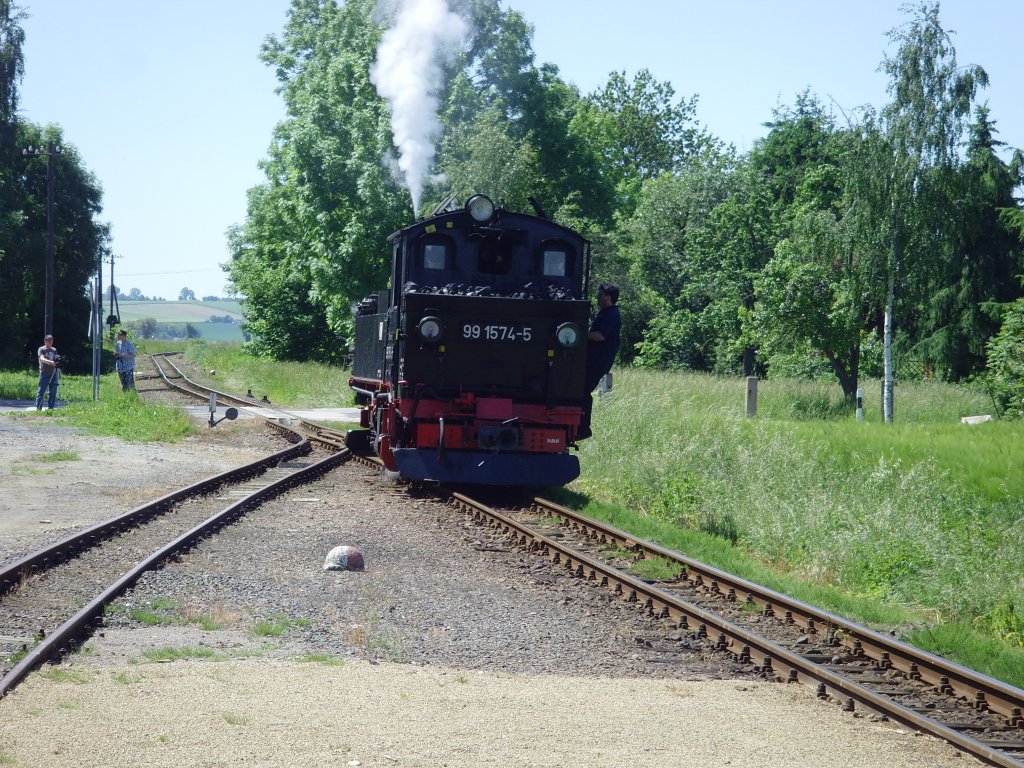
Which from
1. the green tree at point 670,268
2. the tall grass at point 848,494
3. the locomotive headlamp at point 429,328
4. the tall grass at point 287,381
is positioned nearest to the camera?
the tall grass at point 848,494

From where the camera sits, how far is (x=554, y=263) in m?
14.0

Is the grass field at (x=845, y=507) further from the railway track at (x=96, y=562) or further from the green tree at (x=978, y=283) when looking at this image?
the green tree at (x=978, y=283)

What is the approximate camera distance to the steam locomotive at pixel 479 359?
12.9 metres

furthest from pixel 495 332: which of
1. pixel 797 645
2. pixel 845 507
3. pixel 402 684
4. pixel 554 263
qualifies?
pixel 402 684

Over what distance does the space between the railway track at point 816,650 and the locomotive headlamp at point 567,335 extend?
122 inches

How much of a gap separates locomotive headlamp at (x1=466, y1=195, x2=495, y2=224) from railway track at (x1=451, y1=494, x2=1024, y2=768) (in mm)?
4644

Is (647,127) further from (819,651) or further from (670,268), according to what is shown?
(819,651)

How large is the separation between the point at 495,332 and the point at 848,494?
4.52m

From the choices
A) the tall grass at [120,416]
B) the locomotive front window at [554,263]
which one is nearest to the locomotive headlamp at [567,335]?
the locomotive front window at [554,263]

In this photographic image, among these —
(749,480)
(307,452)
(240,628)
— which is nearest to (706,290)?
(307,452)

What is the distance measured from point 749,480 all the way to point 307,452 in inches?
323

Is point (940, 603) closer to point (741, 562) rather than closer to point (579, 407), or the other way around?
point (741, 562)

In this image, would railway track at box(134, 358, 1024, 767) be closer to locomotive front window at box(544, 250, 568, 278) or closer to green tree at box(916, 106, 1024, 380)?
locomotive front window at box(544, 250, 568, 278)

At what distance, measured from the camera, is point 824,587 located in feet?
31.6
